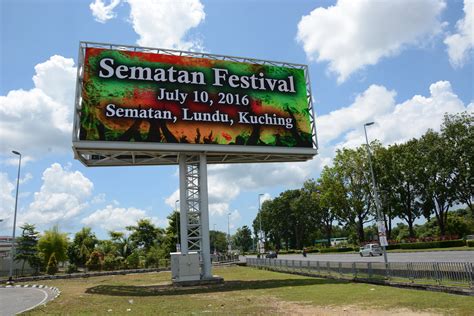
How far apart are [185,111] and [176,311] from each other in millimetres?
13796

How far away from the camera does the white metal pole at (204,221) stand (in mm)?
23984

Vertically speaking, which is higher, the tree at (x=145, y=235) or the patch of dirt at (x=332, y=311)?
the tree at (x=145, y=235)

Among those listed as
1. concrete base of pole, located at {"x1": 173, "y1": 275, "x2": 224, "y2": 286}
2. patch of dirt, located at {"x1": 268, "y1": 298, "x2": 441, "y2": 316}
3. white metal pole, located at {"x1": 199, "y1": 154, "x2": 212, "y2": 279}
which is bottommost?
patch of dirt, located at {"x1": 268, "y1": 298, "x2": 441, "y2": 316}

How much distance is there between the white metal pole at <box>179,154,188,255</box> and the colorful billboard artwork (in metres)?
2.11

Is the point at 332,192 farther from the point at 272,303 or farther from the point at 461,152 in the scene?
the point at 272,303

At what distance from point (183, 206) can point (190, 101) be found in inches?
261

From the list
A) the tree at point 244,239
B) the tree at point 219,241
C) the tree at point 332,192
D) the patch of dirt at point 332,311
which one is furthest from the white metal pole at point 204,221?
the tree at point 244,239

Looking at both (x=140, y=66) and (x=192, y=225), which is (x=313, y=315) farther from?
(x=140, y=66)

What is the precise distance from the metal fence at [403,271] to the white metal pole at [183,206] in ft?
30.1

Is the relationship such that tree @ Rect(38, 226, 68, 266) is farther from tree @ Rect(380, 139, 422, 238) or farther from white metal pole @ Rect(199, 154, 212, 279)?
tree @ Rect(380, 139, 422, 238)

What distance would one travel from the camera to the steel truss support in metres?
24.1

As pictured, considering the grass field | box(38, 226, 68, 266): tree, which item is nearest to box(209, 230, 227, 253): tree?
box(38, 226, 68, 266): tree

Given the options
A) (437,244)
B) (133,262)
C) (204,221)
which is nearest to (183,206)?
(204,221)

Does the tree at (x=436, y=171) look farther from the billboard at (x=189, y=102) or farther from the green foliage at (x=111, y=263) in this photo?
the green foliage at (x=111, y=263)
